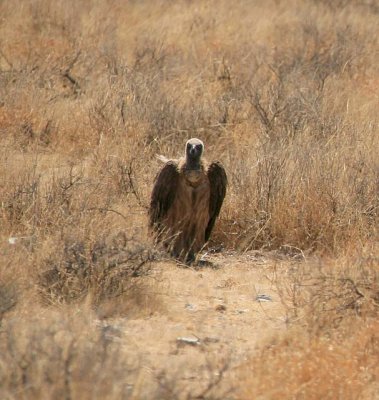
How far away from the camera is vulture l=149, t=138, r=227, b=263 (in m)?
8.16

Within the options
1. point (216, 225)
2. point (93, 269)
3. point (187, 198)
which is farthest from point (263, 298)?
point (216, 225)

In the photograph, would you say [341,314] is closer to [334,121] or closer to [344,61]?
[334,121]

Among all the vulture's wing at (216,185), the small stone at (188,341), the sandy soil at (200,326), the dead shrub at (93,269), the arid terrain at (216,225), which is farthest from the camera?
the vulture's wing at (216,185)

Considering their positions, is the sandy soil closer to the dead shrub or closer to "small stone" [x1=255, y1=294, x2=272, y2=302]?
"small stone" [x1=255, y1=294, x2=272, y2=302]

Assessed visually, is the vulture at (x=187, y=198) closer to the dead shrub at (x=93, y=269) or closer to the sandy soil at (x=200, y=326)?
the sandy soil at (x=200, y=326)

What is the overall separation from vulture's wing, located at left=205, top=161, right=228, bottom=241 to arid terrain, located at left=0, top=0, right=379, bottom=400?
32 centimetres

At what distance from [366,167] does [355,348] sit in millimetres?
3226

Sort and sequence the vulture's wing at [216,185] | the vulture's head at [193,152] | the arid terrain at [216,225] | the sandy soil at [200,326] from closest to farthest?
the sandy soil at [200,326], the arid terrain at [216,225], the vulture's head at [193,152], the vulture's wing at [216,185]

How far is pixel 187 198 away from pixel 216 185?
23cm

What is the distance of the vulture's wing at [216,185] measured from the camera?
8.23m

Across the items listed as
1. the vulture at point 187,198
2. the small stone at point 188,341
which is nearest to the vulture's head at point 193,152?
the vulture at point 187,198

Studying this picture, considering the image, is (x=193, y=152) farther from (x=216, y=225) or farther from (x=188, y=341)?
(x=188, y=341)

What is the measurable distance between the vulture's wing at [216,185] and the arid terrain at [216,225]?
0.32 m

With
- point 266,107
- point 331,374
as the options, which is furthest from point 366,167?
point 331,374
